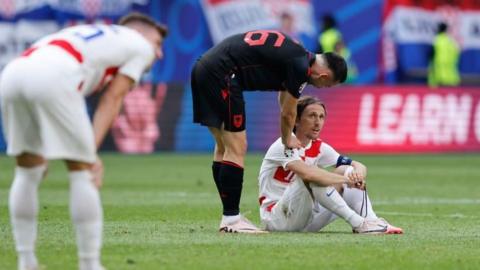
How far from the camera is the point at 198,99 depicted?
10.2 metres

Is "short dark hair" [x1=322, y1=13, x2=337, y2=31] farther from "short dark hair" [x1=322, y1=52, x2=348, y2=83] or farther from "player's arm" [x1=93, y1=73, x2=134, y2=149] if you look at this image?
"player's arm" [x1=93, y1=73, x2=134, y2=149]

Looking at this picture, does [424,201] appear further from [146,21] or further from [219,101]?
[146,21]

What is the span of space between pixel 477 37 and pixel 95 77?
81.7ft

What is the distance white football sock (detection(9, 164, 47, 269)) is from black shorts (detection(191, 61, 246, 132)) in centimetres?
288

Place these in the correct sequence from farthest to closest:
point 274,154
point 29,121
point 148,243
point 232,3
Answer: point 232,3
point 274,154
point 148,243
point 29,121

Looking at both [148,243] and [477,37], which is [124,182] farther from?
[477,37]

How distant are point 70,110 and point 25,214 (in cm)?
74

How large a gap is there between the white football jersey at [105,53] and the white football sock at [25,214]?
61cm

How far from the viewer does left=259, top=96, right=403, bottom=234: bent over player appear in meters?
9.62

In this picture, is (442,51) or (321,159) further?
(442,51)

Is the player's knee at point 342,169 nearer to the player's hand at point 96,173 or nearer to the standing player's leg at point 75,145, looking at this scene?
the player's hand at point 96,173

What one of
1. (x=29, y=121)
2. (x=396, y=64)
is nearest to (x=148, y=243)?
(x=29, y=121)

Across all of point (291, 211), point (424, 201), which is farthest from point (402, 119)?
point (291, 211)

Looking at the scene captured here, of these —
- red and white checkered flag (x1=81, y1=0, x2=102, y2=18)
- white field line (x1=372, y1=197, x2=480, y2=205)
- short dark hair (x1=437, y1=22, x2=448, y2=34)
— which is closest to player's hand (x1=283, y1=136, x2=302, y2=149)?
white field line (x1=372, y1=197, x2=480, y2=205)
